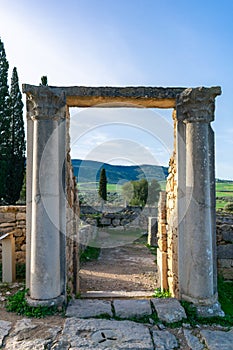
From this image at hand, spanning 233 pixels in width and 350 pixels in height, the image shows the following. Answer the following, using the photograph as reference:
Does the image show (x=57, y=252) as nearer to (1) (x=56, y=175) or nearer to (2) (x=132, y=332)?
(1) (x=56, y=175)

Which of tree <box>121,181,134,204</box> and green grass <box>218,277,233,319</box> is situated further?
tree <box>121,181,134,204</box>

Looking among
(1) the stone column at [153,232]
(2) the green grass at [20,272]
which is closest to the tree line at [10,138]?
(1) the stone column at [153,232]

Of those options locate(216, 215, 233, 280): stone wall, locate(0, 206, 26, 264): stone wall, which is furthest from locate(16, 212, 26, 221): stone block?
locate(216, 215, 233, 280): stone wall

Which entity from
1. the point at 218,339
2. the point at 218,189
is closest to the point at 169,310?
the point at 218,339

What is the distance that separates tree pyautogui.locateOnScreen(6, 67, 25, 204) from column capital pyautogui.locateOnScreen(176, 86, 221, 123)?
16.9 metres

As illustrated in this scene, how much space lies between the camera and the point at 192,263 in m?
4.36

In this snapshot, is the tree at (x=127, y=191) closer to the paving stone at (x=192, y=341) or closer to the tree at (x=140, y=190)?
the tree at (x=140, y=190)

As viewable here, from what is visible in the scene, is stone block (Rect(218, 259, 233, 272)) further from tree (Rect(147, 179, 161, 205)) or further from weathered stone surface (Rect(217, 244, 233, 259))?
tree (Rect(147, 179, 161, 205))

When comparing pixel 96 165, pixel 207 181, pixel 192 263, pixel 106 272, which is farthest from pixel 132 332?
pixel 96 165

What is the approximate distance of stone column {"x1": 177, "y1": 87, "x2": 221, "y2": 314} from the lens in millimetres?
4309

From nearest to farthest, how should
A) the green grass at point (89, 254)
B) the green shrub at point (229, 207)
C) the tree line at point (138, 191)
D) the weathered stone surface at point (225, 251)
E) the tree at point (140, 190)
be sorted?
the weathered stone surface at point (225, 251) < the green grass at point (89, 254) < the green shrub at point (229, 207) < the tree line at point (138, 191) < the tree at point (140, 190)

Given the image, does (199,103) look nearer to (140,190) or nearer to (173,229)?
(173,229)

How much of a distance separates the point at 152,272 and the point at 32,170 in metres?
5.60

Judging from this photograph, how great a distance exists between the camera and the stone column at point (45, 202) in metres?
4.21
